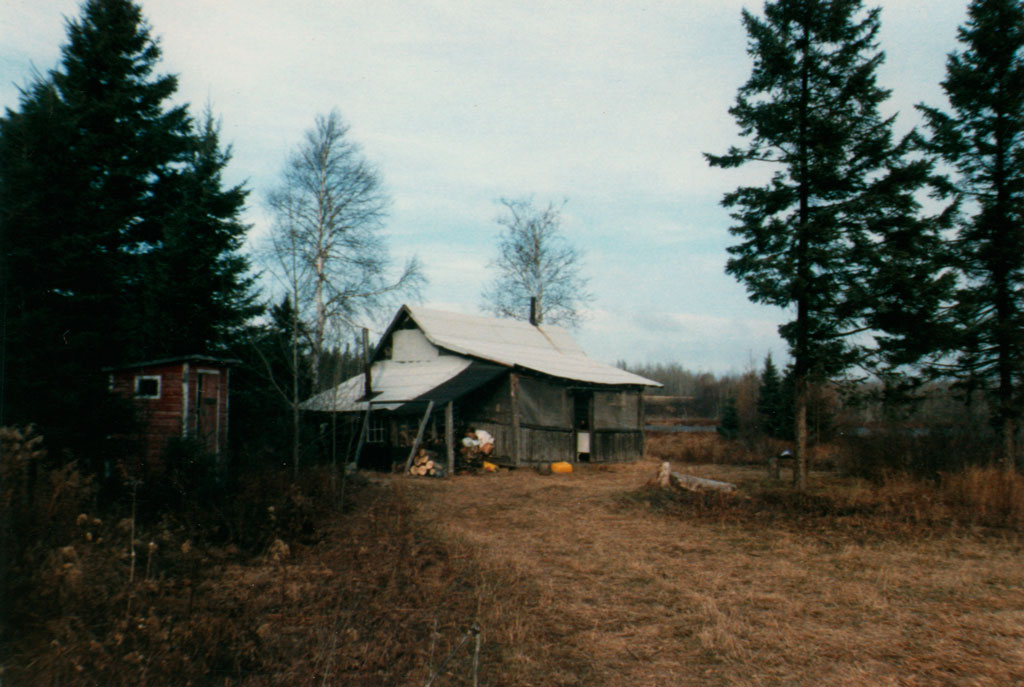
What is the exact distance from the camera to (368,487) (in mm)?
13219

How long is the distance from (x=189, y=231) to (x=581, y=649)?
45.9ft

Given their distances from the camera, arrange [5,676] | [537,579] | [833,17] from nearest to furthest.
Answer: [5,676], [537,579], [833,17]

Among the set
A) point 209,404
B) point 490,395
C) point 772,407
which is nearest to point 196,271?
point 209,404

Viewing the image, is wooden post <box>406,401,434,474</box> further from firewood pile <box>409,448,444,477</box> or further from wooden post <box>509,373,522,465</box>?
wooden post <box>509,373,522,465</box>

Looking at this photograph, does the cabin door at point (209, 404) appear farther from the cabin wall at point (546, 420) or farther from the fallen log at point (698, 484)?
the fallen log at point (698, 484)

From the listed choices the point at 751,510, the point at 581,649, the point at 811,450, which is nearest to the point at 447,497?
the point at 751,510

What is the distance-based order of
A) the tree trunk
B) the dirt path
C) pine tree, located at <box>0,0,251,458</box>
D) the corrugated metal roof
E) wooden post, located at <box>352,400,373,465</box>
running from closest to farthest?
the dirt path → pine tree, located at <box>0,0,251,458</box> → the tree trunk → wooden post, located at <box>352,400,373,465</box> → the corrugated metal roof

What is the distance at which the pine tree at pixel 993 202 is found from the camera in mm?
13750

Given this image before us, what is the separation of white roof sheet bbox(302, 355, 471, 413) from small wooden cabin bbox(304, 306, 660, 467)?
46mm

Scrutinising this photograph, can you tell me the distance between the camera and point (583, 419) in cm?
2219

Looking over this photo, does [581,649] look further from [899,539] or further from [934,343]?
[934,343]

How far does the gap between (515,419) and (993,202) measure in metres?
12.4

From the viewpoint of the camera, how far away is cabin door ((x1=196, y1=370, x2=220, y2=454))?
13.4 meters

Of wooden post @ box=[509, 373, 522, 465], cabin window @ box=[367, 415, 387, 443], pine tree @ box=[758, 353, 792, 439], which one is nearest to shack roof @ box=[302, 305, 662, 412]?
wooden post @ box=[509, 373, 522, 465]
